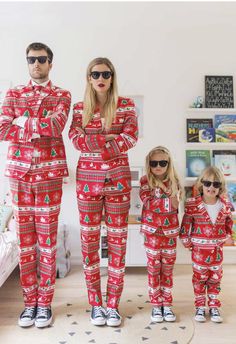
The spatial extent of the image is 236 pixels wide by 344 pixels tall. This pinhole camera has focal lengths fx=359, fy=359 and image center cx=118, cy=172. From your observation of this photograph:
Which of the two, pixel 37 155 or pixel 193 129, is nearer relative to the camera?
Result: pixel 37 155

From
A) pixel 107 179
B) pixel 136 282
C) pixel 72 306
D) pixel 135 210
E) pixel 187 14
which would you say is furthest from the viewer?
pixel 135 210

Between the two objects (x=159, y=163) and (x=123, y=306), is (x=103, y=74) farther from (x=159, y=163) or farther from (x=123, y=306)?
(x=123, y=306)

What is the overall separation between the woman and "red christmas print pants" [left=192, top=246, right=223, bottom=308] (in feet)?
1.51

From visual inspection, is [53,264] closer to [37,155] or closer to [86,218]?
[86,218]

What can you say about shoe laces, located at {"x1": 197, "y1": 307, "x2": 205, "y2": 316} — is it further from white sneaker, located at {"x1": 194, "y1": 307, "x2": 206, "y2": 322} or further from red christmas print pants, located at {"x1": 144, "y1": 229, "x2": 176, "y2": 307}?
red christmas print pants, located at {"x1": 144, "y1": 229, "x2": 176, "y2": 307}

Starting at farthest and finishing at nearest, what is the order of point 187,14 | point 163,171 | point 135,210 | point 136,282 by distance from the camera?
point 135,210
point 187,14
point 136,282
point 163,171

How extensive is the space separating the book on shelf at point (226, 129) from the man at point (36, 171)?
181 cm

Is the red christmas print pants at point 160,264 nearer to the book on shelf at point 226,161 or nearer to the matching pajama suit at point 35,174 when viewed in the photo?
the matching pajama suit at point 35,174

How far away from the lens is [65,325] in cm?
206

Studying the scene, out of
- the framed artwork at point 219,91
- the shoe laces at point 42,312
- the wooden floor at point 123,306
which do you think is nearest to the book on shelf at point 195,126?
the framed artwork at point 219,91

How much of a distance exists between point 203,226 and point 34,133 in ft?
3.66

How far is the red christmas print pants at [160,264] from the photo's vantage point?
2.11 meters

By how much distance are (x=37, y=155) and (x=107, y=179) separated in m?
0.41

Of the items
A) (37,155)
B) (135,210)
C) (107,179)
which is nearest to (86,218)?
(107,179)
